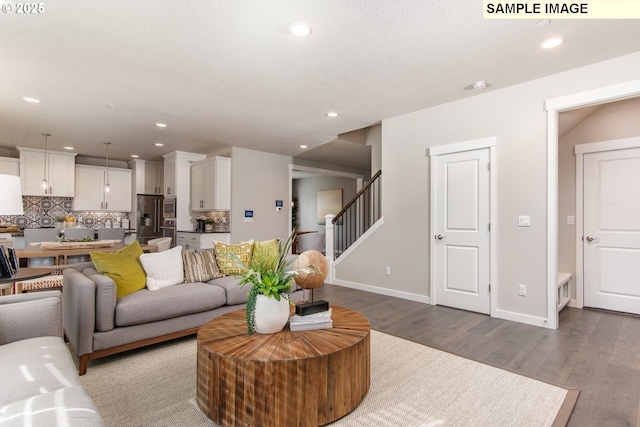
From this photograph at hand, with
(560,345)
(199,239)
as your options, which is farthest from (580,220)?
(199,239)

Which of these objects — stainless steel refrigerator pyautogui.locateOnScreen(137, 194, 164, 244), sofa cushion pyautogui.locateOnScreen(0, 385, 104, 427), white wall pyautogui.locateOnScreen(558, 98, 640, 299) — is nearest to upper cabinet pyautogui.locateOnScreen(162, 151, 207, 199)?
stainless steel refrigerator pyautogui.locateOnScreen(137, 194, 164, 244)

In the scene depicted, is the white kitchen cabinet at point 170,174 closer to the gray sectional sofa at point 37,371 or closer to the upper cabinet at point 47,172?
the upper cabinet at point 47,172

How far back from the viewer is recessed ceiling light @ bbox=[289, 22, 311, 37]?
94.4 inches

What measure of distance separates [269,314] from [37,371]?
41.4 inches

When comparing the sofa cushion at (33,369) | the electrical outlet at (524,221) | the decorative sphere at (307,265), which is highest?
the electrical outlet at (524,221)

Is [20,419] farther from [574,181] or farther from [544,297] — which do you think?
[574,181]

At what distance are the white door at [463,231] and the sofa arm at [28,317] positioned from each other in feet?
12.6

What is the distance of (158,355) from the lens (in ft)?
8.61

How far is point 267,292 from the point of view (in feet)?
6.03

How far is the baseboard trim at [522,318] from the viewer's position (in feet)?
11.0

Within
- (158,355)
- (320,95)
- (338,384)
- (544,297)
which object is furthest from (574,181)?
(158,355)

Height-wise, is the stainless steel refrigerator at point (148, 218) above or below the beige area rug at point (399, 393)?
above

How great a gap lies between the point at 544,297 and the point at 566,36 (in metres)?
2.45

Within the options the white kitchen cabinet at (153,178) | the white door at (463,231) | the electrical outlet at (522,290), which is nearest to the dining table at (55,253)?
the white kitchen cabinet at (153,178)
